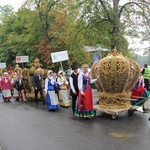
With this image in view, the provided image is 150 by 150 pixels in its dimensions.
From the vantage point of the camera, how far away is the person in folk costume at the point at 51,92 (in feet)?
35.6

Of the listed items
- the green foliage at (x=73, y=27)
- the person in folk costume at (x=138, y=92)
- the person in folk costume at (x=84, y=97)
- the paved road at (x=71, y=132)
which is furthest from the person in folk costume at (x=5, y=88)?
the person in folk costume at (x=138, y=92)

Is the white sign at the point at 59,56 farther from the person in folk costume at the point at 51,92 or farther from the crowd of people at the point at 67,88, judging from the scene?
the person in folk costume at the point at 51,92

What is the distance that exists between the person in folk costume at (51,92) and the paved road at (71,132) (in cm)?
67

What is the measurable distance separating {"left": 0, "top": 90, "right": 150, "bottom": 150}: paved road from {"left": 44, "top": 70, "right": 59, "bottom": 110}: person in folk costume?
2.20 feet

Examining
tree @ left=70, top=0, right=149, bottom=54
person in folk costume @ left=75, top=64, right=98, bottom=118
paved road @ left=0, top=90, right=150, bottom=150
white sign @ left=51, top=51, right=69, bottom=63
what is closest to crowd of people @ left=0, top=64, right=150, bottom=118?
person in folk costume @ left=75, top=64, right=98, bottom=118

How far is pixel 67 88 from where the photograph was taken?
40.7 ft

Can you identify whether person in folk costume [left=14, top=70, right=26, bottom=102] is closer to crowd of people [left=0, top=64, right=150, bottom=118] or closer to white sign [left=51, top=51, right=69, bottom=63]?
crowd of people [left=0, top=64, right=150, bottom=118]

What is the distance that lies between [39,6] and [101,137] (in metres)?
16.6

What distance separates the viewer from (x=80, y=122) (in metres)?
8.47

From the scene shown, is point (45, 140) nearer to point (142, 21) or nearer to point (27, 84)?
point (27, 84)

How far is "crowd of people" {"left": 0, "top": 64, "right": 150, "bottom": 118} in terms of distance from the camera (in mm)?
8641

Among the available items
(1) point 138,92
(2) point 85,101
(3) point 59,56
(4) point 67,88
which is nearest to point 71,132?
(2) point 85,101

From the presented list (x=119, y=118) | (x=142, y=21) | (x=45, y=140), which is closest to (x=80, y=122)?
(x=119, y=118)

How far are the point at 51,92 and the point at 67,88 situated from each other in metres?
1.58
